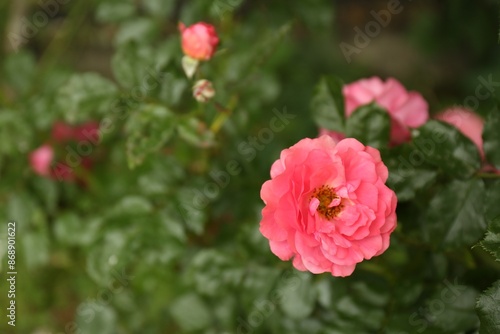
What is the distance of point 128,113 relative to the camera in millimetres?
1075

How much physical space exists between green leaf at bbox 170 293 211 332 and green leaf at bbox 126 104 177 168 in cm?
46

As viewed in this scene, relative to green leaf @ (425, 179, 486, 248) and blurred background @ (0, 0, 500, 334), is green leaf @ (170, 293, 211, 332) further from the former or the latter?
green leaf @ (425, 179, 486, 248)

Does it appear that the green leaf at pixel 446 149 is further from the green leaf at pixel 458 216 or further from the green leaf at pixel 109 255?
the green leaf at pixel 109 255

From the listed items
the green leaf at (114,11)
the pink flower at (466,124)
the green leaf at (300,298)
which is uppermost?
the green leaf at (114,11)

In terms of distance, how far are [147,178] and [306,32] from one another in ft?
4.36

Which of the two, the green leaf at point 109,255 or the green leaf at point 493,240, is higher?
the green leaf at point 493,240

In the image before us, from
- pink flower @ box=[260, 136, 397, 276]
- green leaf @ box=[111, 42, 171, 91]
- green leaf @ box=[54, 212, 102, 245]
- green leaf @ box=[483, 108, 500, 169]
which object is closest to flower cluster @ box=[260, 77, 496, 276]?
pink flower @ box=[260, 136, 397, 276]

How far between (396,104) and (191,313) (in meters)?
0.69

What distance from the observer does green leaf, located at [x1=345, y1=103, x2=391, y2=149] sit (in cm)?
90

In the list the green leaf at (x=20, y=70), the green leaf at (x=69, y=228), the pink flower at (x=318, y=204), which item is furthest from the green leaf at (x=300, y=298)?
the green leaf at (x=20, y=70)

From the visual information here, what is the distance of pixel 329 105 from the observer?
980 mm

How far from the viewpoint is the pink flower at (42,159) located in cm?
137

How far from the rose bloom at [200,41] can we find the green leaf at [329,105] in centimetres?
21

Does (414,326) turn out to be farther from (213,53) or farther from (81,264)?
(81,264)
